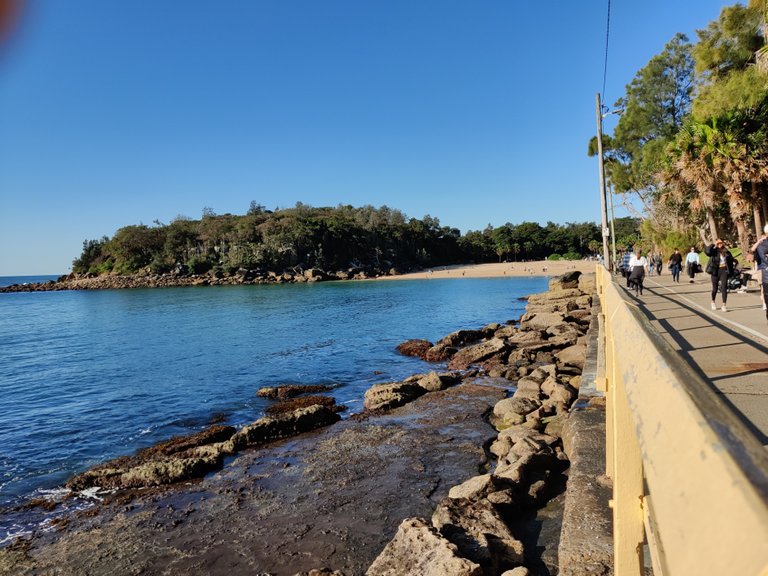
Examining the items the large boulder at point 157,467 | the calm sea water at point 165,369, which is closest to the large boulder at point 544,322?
the calm sea water at point 165,369

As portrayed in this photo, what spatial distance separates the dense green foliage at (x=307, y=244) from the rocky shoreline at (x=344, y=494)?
300 feet

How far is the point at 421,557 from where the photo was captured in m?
5.09

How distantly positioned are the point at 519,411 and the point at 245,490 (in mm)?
5727

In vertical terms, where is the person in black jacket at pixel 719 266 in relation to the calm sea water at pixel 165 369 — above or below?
above

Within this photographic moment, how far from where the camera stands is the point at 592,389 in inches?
322

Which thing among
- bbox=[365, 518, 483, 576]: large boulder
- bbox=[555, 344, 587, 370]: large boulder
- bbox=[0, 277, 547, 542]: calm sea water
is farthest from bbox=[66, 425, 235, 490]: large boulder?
bbox=[555, 344, 587, 370]: large boulder

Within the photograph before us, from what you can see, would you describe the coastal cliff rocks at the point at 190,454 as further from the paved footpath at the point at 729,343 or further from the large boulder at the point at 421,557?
the paved footpath at the point at 729,343

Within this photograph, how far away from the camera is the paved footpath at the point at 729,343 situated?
5750 millimetres

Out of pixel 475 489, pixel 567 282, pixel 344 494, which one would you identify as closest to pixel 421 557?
pixel 475 489

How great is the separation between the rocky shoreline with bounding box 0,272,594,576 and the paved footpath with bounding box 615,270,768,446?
2.44 m

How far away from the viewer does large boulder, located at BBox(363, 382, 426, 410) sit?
13148 millimetres

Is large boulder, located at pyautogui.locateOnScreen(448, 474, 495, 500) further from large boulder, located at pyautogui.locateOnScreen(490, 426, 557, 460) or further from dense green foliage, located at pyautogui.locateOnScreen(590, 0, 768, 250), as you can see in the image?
dense green foliage, located at pyautogui.locateOnScreen(590, 0, 768, 250)

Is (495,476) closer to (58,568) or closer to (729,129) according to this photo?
(58,568)

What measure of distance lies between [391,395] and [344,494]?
5223mm
